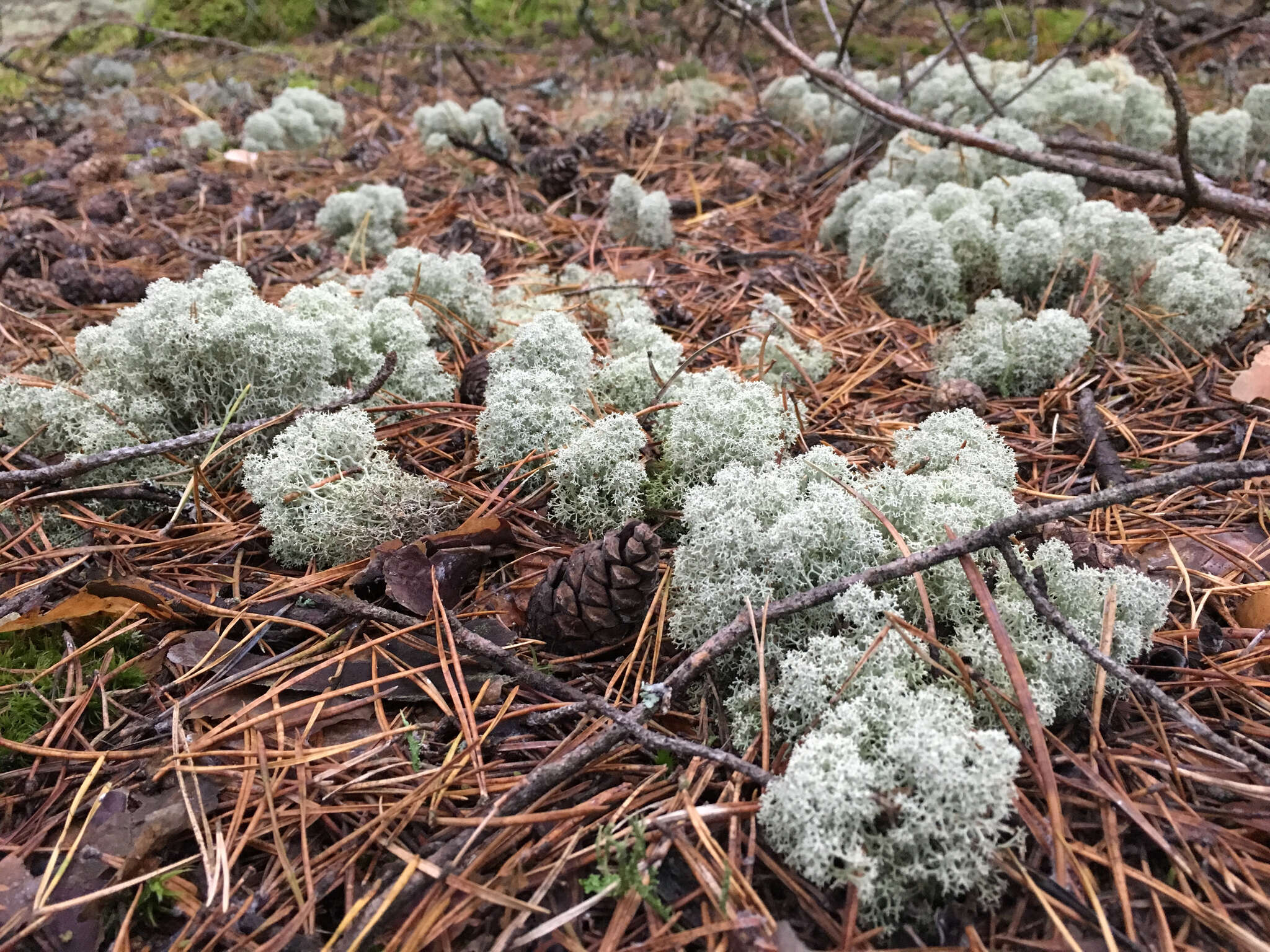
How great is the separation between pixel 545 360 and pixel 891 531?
4.42 ft

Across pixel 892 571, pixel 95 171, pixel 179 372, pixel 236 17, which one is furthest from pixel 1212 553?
pixel 236 17

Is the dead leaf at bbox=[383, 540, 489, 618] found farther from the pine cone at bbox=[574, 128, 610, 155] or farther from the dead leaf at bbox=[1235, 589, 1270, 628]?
the pine cone at bbox=[574, 128, 610, 155]

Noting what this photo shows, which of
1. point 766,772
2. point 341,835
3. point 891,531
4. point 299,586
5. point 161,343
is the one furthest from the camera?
point 161,343

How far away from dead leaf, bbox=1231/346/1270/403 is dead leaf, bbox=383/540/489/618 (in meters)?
2.77

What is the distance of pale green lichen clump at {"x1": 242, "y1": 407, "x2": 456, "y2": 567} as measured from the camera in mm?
2301

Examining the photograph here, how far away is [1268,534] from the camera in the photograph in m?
2.36

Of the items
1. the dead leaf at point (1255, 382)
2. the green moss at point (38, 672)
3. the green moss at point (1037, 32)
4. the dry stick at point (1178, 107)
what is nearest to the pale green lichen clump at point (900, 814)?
the green moss at point (38, 672)

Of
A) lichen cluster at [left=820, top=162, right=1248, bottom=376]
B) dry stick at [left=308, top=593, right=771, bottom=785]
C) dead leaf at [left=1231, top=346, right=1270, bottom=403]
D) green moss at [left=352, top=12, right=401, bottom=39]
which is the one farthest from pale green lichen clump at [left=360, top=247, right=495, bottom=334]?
green moss at [left=352, top=12, right=401, bottom=39]

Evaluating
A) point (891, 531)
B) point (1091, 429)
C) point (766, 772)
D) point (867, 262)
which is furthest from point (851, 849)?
point (867, 262)

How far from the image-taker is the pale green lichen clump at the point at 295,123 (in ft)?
20.7

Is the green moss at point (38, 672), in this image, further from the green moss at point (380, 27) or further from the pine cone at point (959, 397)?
the green moss at point (380, 27)

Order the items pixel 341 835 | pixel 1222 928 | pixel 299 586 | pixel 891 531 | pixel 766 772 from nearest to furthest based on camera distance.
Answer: pixel 1222 928, pixel 766 772, pixel 341 835, pixel 891 531, pixel 299 586

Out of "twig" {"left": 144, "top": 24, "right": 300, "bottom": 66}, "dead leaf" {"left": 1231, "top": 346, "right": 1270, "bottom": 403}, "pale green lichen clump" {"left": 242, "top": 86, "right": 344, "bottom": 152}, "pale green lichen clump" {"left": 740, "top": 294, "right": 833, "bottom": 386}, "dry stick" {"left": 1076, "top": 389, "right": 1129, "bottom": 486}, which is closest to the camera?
"dry stick" {"left": 1076, "top": 389, "right": 1129, "bottom": 486}

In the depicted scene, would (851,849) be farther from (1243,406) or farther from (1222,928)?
(1243,406)
